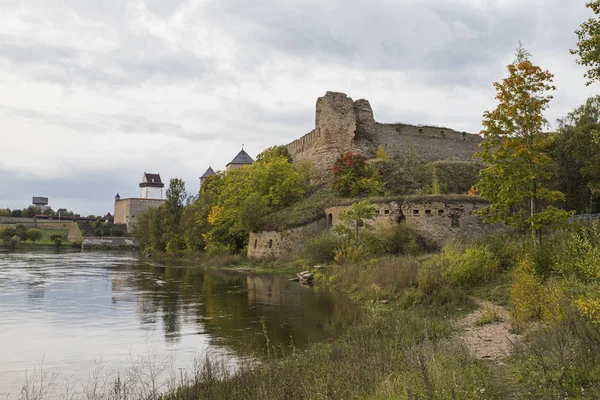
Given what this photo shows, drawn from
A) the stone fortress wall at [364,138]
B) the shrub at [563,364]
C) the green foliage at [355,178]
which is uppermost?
the stone fortress wall at [364,138]

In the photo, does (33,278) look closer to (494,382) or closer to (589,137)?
(494,382)

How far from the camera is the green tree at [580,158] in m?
27.5

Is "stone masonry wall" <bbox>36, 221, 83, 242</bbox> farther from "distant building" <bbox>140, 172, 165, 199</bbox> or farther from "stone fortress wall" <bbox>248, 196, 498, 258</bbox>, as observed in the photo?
"stone fortress wall" <bbox>248, 196, 498, 258</bbox>

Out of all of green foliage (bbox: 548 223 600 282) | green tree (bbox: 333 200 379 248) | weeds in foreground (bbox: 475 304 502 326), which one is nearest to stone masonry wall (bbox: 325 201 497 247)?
green tree (bbox: 333 200 379 248)

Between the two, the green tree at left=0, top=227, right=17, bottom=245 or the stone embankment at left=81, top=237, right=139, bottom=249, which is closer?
the green tree at left=0, top=227, right=17, bottom=245

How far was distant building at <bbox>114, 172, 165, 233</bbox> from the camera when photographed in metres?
122

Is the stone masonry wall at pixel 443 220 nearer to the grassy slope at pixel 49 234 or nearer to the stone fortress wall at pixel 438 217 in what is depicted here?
the stone fortress wall at pixel 438 217

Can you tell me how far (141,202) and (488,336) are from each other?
121843mm

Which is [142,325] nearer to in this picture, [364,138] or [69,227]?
[364,138]

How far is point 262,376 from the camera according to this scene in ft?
23.9

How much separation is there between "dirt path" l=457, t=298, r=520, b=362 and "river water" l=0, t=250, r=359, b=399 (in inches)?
118

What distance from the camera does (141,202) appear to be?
4889 inches

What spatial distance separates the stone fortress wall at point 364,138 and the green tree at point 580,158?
37.4 feet

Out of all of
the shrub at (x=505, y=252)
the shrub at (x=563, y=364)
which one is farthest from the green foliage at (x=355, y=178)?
the shrub at (x=563, y=364)
